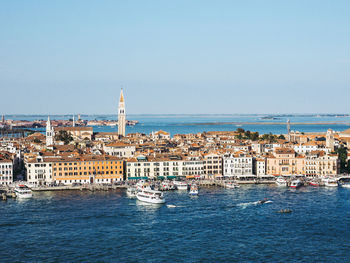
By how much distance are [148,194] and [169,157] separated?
13.0m

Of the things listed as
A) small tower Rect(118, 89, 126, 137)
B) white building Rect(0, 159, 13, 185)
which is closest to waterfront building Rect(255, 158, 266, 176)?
white building Rect(0, 159, 13, 185)

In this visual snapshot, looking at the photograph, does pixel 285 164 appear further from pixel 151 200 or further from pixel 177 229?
pixel 177 229

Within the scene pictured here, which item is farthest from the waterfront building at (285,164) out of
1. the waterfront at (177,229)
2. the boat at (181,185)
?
the boat at (181,185)

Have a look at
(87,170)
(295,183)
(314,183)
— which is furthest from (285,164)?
(87,170)

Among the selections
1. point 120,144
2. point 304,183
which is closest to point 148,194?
point 304,183

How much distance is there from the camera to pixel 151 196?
40625mm

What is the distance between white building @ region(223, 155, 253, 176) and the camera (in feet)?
177

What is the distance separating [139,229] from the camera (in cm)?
3216

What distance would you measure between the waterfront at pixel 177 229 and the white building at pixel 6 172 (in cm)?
595

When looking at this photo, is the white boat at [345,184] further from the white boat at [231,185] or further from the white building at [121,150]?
the white building at [121,150]

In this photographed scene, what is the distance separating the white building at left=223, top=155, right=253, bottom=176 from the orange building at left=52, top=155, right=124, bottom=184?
37.5 ft

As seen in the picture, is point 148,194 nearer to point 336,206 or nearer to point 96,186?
point 96,186

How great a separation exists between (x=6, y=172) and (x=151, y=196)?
1637 cm

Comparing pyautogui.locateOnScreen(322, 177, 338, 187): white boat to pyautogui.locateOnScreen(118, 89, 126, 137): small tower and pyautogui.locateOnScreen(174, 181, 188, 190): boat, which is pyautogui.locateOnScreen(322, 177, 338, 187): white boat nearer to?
pyautogui.locateOnScreen(174, 181, 188, 190): boat
